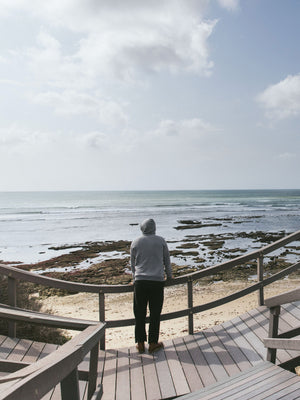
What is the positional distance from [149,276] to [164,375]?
3.80ft

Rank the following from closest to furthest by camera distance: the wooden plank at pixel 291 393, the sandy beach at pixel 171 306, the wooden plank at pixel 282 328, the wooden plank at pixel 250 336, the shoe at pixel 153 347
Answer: the wooden plank at pixel 291 393 → the wooden plank at pixel 282 328 → the wooden plank at pixel 250 336 → the shoe at pixel 153 347 → the sandy beach at pixel 171 306

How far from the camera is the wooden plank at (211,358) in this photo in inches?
140

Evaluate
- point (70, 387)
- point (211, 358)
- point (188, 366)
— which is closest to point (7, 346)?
point (188, 366)

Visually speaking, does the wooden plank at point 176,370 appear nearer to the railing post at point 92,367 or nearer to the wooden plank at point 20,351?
the railing post at point 92,367

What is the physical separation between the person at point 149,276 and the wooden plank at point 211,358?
25.2 inches

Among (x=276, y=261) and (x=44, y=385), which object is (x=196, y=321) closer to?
(x=44, y=385)

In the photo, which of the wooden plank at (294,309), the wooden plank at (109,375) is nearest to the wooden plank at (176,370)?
the wooden plank at (109,375)

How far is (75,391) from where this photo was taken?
1.56 meters

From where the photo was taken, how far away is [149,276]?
13.3 feet

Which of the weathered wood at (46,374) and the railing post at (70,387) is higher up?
the weathered wood at (46,374)

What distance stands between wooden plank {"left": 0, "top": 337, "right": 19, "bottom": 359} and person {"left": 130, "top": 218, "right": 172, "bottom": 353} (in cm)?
161

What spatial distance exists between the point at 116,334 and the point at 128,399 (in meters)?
4.34

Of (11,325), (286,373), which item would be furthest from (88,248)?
(286,373)

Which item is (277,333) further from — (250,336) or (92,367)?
(92,367)
